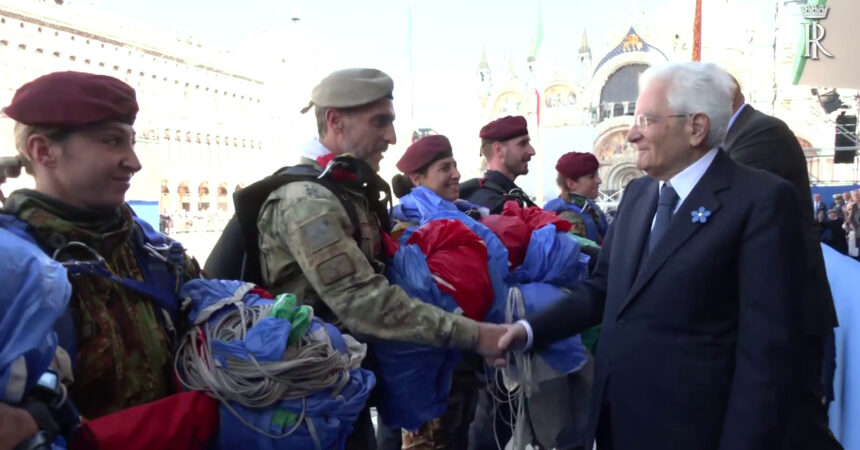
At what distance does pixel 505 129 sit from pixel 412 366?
2.44m

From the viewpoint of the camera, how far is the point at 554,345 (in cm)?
322

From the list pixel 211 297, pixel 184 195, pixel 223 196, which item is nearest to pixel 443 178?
pixel 211 297

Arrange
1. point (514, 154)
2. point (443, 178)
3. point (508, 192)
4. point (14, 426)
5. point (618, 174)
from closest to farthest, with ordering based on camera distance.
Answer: point (14, 426), point (443, 178), point (508, 192), point (514, 154), point (618, 174)

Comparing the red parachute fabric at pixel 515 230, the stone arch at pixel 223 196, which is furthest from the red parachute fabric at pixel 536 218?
the stone arch at pixel 223 196

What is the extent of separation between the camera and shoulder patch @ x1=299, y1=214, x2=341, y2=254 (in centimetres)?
222

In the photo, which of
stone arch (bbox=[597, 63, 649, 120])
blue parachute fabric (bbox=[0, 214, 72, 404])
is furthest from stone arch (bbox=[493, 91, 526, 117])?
blue parachute fabric (bbox=[0, 214, 72, 404])

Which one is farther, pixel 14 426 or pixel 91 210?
pixel 91 210

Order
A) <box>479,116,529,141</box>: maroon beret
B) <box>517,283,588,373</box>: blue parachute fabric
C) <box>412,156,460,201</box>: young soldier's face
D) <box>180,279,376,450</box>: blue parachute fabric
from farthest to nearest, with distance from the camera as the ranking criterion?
1. <box>479,116,529,141</box>: maroon beret
2. <box>412,156,460,201</box>: young soldier's face
3. <box>517,283,588,373</box>: blue parachute fabric
4. <box>180,279,376,450</box>: blue parachute fabric

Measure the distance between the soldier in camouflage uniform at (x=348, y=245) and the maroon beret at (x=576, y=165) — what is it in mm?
3037

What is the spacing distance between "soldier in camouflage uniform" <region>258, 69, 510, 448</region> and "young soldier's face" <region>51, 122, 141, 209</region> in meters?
0.58

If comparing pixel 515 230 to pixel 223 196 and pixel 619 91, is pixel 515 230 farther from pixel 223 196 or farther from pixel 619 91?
pixel 619 91

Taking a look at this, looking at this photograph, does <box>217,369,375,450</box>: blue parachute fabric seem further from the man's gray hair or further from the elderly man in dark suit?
the man's gray hair

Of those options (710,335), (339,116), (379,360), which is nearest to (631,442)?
(710,335)

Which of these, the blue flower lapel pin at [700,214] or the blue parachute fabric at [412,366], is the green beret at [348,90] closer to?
the blue parachute fabric at [412,366]
